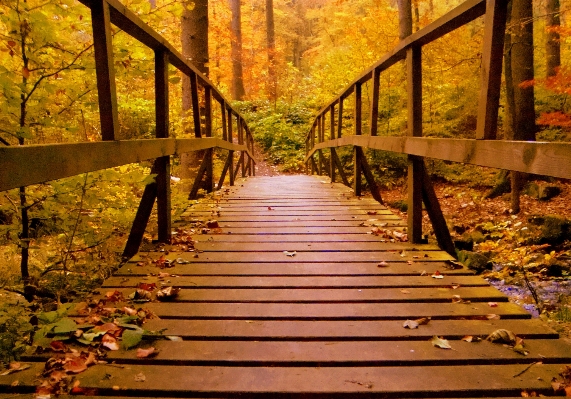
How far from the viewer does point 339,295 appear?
2.73 meters

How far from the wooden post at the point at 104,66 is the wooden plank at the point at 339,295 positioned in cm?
98

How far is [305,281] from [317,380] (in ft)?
3.87

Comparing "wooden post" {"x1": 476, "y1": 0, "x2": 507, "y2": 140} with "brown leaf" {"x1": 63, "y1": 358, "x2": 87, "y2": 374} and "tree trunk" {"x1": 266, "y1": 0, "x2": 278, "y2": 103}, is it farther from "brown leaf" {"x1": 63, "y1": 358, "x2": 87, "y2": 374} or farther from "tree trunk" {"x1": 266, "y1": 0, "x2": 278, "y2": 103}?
"tree trunk" {"x1": 266, "y1": 0, "x2": 278, "y2": 103}

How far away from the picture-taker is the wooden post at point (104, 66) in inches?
97.0

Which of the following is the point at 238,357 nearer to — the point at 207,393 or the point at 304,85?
the point at 207,393

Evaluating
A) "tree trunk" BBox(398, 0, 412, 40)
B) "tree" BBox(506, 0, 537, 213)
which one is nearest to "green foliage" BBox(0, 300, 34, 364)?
"tree" BBox(506, 0, 537, 213)

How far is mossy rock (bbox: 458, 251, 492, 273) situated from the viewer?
254 inches

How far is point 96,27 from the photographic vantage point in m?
2.47

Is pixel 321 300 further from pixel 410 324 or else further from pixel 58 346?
pixel 58 346

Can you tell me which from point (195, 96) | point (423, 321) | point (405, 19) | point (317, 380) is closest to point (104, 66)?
point (317, 380)

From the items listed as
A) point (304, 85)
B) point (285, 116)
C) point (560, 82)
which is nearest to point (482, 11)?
point (560, 82)

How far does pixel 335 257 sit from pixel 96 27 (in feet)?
7.18

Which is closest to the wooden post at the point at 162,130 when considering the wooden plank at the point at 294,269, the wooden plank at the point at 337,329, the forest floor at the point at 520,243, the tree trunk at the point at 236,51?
the wooden plank at the point at 294,269

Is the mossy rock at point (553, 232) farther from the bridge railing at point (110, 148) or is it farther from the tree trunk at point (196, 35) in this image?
the tree trunk at point (196, 35)
